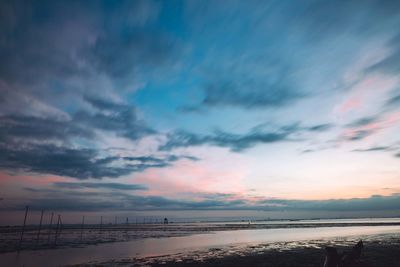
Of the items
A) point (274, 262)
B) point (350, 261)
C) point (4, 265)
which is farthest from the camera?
point (4, 265)

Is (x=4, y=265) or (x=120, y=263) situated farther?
(x=4, y=265)

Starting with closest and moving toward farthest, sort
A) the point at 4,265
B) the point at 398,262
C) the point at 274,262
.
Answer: the point at 398,262 → the point at 274,262 → the point at 4,265

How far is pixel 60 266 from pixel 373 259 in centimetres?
3295

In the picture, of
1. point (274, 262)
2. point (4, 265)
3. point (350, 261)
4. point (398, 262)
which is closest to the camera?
point (350, 261)

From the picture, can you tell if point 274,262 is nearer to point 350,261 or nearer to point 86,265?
point 86,265

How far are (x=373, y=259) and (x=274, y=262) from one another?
1029 cm

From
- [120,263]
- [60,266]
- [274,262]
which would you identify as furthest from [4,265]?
[274,262]

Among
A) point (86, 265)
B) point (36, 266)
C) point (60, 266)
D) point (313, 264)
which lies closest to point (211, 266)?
point (313, 264)

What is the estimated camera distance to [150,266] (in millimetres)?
28016

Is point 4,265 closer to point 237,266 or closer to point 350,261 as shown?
point 237,266

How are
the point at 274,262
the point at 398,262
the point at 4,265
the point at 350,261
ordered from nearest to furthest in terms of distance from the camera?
the point at 350,261
the point at 398,262
the point at 274,262
the point at 4,265

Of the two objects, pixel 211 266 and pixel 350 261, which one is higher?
pixel 350 261

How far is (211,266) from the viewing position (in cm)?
2747

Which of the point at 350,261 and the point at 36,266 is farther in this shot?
the point at 36,266
